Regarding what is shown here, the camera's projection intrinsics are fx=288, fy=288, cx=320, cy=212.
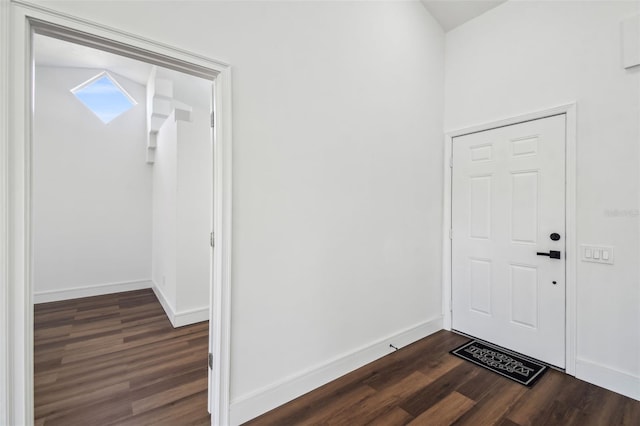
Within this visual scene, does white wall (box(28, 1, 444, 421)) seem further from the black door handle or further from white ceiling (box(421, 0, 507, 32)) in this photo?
the black door handle

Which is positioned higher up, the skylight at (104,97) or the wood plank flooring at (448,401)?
the skylight at (104,97)

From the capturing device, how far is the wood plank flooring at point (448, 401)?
1.84 meters

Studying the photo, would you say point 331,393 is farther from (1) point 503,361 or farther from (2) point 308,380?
(1) point 503,361

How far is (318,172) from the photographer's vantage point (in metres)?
2.21

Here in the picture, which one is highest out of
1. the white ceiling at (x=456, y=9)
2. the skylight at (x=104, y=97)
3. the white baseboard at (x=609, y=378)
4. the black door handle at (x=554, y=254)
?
the white ceiling at (x=456, y=9)

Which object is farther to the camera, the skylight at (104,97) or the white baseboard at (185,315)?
the skylight at (104,97)

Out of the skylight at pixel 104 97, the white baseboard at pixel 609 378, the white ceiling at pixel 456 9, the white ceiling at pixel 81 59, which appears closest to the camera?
the white baseboard at pixel 609 378

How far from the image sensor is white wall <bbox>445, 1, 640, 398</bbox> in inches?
83.8

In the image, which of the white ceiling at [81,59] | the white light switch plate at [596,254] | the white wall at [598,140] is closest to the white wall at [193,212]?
the white ceiling at [81,59]

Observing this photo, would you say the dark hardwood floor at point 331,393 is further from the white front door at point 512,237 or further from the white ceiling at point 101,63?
the white ceiling at point 101,63

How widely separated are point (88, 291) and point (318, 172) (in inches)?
175

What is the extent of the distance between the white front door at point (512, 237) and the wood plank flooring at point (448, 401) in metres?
0.47
